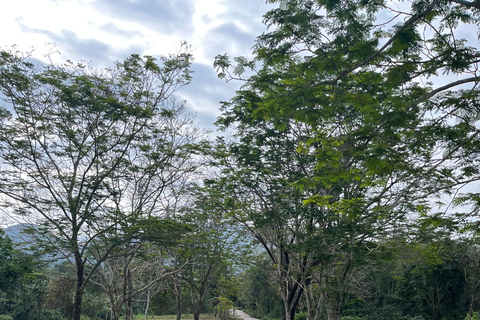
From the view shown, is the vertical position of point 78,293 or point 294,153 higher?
point 294,153

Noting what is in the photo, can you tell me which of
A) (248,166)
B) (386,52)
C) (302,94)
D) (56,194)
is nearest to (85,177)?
(56,194)

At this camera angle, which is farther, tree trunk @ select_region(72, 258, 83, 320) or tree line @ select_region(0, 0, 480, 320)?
tree trunk @ select_region(72, 258, 83, 320)

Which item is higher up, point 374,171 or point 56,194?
point 56,194

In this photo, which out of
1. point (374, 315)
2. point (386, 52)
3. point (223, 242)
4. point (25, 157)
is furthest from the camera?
point (374, 315)

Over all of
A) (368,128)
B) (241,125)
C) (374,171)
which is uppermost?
(241,125)

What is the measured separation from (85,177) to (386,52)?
879cm

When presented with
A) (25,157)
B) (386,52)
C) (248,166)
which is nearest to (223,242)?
(248,166)

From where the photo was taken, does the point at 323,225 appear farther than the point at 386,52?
Yes

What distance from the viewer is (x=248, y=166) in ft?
32.3

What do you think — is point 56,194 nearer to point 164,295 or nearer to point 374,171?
point 374,171

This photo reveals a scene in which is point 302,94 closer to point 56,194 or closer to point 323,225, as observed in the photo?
point 323,225

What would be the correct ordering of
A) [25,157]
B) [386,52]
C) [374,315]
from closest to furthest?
[386,52] < [25,157] < [374,315]

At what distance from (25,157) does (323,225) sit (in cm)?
816

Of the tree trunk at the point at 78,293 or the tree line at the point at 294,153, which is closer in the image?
the tree line at the point at 294,153
